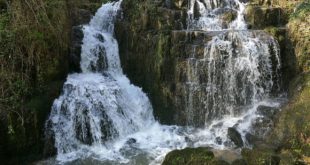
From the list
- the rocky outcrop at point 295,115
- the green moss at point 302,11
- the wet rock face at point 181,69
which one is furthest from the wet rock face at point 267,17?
the wet rock face at point 181,69

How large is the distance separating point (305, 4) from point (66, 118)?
9.16 metres

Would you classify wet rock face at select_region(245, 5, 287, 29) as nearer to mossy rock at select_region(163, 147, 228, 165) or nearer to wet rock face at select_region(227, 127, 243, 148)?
wet rock face at select_region(227, 127, 243, 148)

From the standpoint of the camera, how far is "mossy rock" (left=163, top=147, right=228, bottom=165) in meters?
8.55

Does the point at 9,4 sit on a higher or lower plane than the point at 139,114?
higher

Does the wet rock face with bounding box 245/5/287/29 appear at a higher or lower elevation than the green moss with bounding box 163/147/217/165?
higher

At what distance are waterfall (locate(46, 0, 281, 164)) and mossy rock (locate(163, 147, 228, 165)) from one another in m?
1.32

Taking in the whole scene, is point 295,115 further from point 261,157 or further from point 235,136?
point 261,157

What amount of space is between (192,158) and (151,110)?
4.54 meters

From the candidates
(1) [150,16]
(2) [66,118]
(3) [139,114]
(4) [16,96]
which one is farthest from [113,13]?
(4) [16,96]

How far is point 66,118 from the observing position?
36.6 feet

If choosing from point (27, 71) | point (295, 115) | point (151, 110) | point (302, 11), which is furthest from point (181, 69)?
point (27, 71)

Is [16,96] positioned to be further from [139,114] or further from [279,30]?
[279,30]

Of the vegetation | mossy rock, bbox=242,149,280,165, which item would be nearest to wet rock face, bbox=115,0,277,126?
the vegetation

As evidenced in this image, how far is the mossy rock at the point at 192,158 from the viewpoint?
28.1ft
